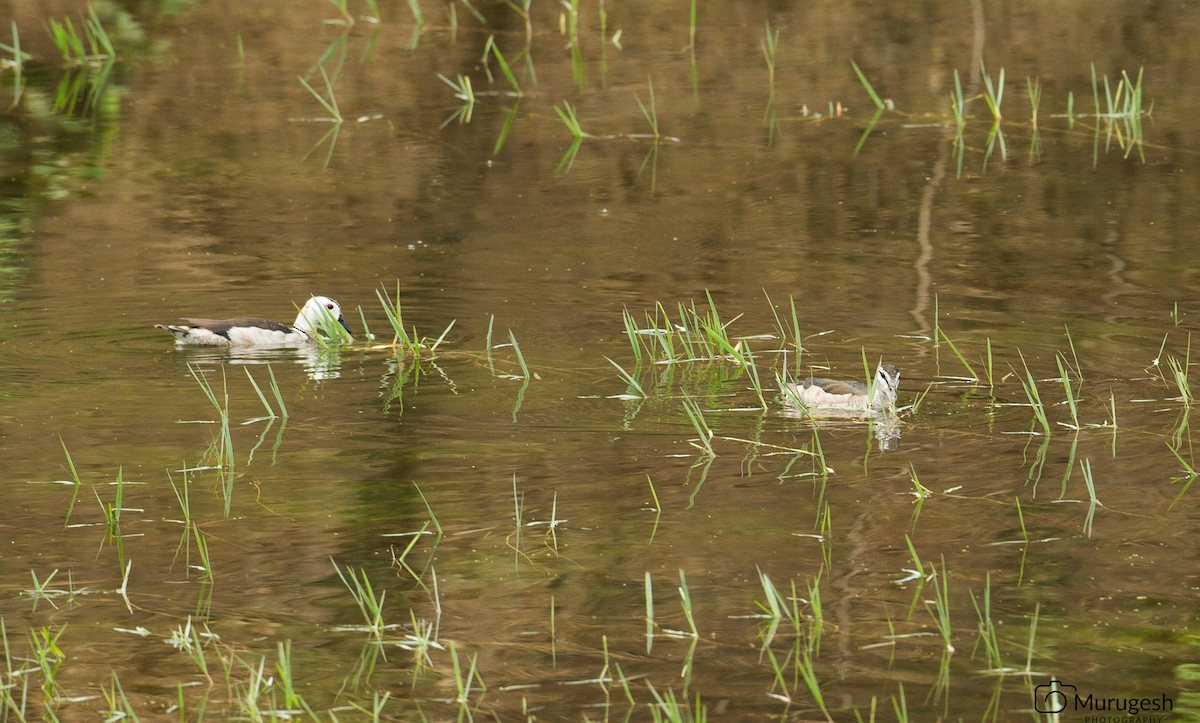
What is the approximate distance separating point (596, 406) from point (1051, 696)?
360cm

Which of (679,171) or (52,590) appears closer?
(52,590)

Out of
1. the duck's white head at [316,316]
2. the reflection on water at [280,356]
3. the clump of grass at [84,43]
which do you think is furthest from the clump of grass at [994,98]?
the clump of grass at [84,43]

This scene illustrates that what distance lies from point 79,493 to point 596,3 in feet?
55.6

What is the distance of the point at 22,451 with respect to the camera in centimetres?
820

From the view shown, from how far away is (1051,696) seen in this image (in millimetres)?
5480

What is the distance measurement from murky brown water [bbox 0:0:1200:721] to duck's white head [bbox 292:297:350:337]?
0.20m

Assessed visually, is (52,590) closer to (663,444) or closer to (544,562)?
(544,562)

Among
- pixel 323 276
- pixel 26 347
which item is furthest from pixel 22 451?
pixel 323 276

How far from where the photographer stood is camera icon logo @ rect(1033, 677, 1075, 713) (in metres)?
5.44

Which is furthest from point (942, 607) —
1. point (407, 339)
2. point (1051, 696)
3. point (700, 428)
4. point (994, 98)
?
point (994, 98)

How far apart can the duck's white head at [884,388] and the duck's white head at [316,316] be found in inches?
115

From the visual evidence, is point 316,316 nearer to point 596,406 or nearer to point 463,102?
point 596,406

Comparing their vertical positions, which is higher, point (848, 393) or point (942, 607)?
point (942, 607)

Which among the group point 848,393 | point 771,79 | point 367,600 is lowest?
point 771,79
